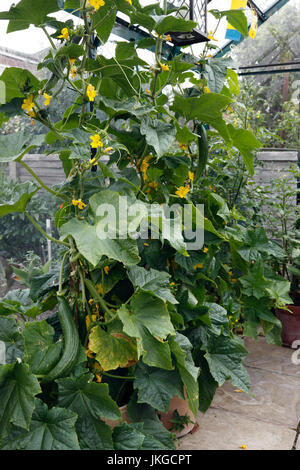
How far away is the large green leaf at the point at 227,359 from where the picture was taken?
1.25 metres

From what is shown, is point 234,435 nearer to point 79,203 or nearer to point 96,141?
point 79,203

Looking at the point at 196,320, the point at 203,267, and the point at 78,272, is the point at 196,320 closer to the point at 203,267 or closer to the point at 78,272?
the point at 203,267

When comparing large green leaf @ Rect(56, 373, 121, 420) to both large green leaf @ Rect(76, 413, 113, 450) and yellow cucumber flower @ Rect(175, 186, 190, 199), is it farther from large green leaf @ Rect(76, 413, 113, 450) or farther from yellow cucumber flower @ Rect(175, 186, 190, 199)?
yellow cucumber flower @ Rect(175, 186, 190, 199)

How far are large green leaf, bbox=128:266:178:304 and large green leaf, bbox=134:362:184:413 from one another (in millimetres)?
210

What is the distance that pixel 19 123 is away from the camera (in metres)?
1.70

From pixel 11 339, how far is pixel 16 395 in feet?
0.50

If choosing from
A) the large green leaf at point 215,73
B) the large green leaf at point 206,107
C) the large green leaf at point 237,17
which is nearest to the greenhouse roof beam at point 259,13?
the large green leaf at point 237,17

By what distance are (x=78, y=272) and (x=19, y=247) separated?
2.41ft

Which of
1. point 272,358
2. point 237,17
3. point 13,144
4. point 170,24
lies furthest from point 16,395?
point 272,358

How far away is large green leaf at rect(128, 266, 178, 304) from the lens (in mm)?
1021

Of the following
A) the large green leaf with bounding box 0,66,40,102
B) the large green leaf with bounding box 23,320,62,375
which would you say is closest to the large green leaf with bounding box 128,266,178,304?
the large green leaf with bounding box 23,320,62,375

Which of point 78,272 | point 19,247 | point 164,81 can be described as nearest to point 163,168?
point 164,81

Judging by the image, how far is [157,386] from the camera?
1.08 metres

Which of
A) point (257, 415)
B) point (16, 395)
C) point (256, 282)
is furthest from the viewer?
point (256, 282)
